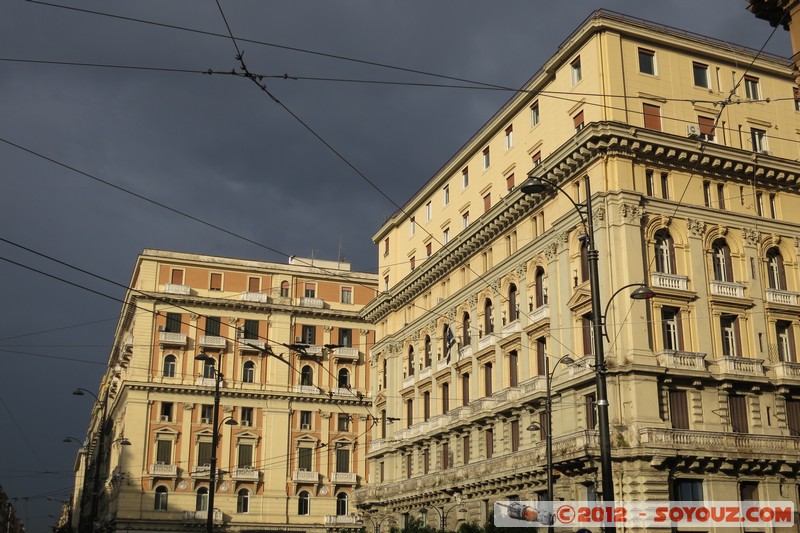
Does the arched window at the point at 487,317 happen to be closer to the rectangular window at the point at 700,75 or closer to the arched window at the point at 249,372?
the rectangular window at the point at 700,75

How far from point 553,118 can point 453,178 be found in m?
11.7

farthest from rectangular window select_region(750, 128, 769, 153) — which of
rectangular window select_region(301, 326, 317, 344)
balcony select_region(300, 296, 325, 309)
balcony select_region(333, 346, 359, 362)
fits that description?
rectangular window select_region(301, 326, 317, 344)

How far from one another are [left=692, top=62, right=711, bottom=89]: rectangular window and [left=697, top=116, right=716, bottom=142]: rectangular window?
5.65 ft

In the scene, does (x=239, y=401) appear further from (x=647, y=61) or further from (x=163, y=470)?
(x=647, y=61)

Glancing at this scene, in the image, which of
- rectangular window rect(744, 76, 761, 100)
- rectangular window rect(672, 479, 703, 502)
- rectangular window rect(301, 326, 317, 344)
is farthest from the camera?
rectangular window rect(301, 326, 317, 344)

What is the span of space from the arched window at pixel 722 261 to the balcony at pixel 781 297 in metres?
1.85

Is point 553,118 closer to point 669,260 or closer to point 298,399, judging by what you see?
point 669,260

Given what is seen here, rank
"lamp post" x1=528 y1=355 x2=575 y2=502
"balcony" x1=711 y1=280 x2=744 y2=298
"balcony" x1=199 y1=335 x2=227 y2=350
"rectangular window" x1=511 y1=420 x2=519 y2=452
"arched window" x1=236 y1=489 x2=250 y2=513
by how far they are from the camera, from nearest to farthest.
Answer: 1. "lamp post" x1=528 y1=355 x2=575 y2=502
2. "balcony" x1=711 y1=280 x2=744 y2=298
3. "rectangular window" x1=511 y1=420 x2=519 y2=452
4. "arched window" x1=236 y1=489 x2=250 y2=513
5. "balcony" x1=199 y1=335 x2=227 y2=350

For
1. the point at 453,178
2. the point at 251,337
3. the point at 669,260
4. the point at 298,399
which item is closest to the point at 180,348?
the point at 251,337

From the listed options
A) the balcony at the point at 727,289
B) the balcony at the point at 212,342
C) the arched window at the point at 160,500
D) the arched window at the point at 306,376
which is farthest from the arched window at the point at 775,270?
the arched window at the point at 160,500

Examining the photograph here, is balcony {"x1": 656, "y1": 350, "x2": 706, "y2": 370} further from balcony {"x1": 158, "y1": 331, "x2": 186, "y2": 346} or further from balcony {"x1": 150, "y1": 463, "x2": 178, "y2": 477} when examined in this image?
balcony {"x1": 158, "y1": 331, "x2": 186, "y2": 346}

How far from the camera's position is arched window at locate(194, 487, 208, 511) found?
6378cm

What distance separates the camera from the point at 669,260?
36812 mm

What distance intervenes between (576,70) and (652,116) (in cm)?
398
